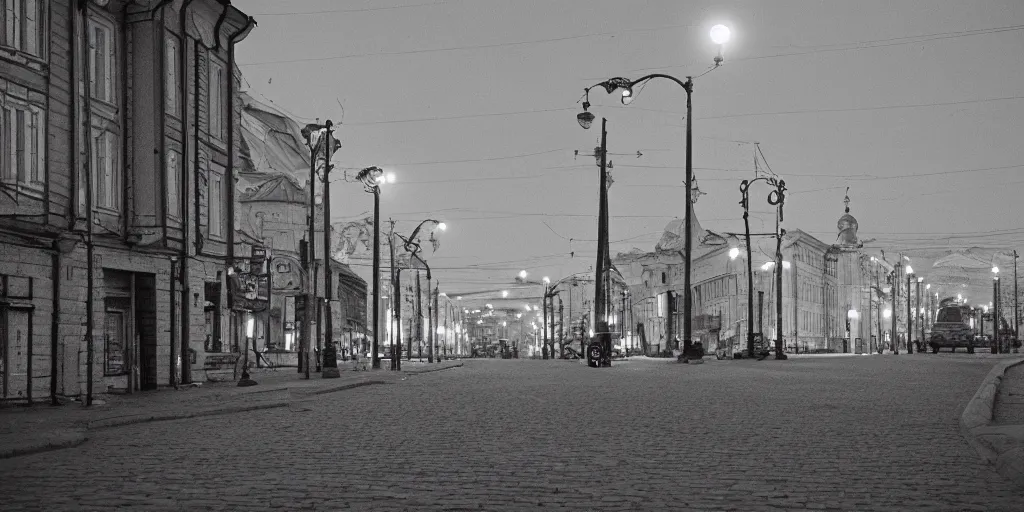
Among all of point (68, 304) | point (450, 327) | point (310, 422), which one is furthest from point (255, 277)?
point (450, 327)

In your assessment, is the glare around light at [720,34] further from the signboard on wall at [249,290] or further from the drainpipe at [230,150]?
the signboard on wall at [249,290]

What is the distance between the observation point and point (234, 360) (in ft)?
102

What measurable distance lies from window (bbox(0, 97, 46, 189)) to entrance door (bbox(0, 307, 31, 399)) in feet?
8.18

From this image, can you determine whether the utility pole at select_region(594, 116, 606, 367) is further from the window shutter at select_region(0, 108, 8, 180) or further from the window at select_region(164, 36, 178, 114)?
the window shutter at select_region(0, 108, 8, 180)

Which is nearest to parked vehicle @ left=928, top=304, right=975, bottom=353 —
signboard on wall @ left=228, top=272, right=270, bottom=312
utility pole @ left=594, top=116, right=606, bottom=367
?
utility pole @ left=594, top=116, right=606, bottom=367

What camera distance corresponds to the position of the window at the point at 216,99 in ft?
95.5

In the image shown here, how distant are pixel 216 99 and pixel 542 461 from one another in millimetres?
22757

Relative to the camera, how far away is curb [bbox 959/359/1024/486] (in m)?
7.85

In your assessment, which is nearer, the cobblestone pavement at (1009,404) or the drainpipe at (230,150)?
the cobblestone pavement at (1009,404)

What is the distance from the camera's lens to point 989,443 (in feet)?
31.3

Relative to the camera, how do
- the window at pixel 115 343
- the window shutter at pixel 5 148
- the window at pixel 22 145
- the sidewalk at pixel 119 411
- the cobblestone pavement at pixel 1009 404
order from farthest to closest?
1. the window at pixel 115 343
2. the window at pixel 22 145
3. the window shutter at pixel 5 148
4. the cobblestone pavement at pixel 1009 404
5. the sidewalk at pixel 119 411

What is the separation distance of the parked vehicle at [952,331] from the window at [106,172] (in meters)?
56.9

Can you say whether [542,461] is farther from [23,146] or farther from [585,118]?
[585,118]

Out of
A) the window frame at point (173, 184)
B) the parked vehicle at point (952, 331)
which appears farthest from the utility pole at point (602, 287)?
the parked vehicle at point (952, 331)
